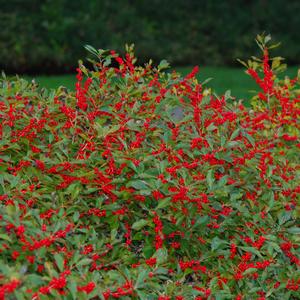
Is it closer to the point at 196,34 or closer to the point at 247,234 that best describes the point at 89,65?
the point at 196,34

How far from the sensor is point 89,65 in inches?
481

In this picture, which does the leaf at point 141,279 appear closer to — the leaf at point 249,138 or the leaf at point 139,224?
the leaf at point 139,224

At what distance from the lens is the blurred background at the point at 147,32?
38.6 feet

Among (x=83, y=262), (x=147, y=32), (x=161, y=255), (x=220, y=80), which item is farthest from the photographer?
(x=147, y=32)

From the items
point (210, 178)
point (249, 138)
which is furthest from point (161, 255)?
point (249, 138)

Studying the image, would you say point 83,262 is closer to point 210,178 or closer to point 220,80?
point 210,178

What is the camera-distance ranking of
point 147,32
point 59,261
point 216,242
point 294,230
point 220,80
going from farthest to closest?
point 147,32 → point 220,80 → point 294,230 → point 216,242 → point 59,261

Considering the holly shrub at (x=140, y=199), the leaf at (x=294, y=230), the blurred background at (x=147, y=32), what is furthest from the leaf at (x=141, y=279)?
the blurred background at (x=147, y=32)

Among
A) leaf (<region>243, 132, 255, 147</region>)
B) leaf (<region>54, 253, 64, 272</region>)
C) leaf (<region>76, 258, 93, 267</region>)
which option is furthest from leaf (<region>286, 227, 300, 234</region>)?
leaf (<region>54, 253, 64, 272</region>)

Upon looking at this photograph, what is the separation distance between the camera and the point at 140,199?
3.31 meters

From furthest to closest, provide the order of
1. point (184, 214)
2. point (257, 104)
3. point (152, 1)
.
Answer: point (152, 1)
point (257, 104)
point (184, 214)

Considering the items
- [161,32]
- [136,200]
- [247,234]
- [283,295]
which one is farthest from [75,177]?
[161,32]

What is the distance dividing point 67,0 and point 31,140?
878 centimetres

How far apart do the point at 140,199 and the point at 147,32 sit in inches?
385
